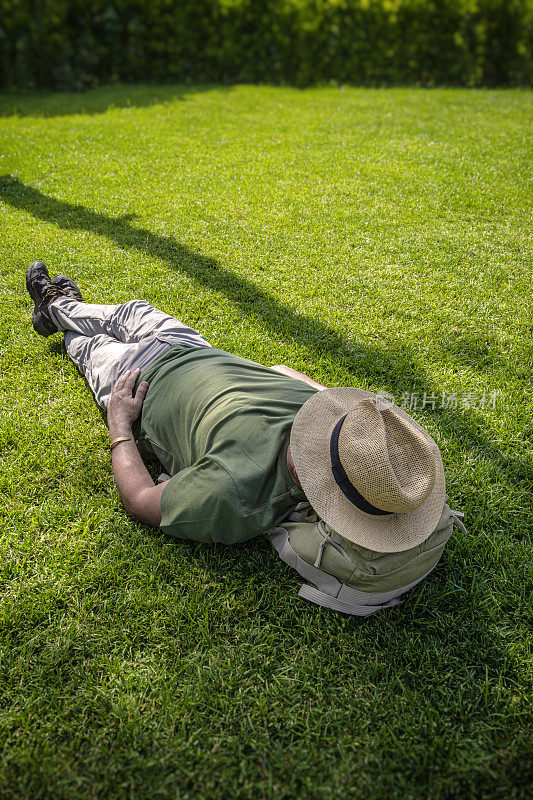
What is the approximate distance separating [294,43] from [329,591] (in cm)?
1336

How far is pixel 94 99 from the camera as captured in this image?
1015cm

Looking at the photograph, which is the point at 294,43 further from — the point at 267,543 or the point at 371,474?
the point at 371,474

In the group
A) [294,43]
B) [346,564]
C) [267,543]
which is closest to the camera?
[346,564]

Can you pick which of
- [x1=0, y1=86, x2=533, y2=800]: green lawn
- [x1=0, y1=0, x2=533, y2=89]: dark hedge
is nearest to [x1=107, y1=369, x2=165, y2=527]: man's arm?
[x1=0, y1=86, x2=533, y2=800]: green lawn

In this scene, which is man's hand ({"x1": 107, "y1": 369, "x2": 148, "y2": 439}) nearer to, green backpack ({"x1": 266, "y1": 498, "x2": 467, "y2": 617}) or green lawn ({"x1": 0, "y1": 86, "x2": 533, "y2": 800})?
green lawn ({"x1": 0, "y1": 86, "x2": 533, "y2": 800})

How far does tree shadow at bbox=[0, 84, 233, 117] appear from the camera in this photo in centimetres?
912

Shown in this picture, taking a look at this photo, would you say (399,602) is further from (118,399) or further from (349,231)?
(349,231)

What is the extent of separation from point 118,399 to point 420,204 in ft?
15.4

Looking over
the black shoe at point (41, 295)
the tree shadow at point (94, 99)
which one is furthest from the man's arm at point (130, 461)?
the tree shadow at point (94, 99)

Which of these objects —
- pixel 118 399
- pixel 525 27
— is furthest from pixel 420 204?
pixel 525 27

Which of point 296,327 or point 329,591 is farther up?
point 296,327

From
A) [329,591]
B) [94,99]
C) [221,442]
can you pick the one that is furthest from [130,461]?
[94,99]

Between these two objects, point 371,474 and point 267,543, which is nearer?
point 371,474

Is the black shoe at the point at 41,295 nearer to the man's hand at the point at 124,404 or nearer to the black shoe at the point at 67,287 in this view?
the black shoe at the point at 67,287
